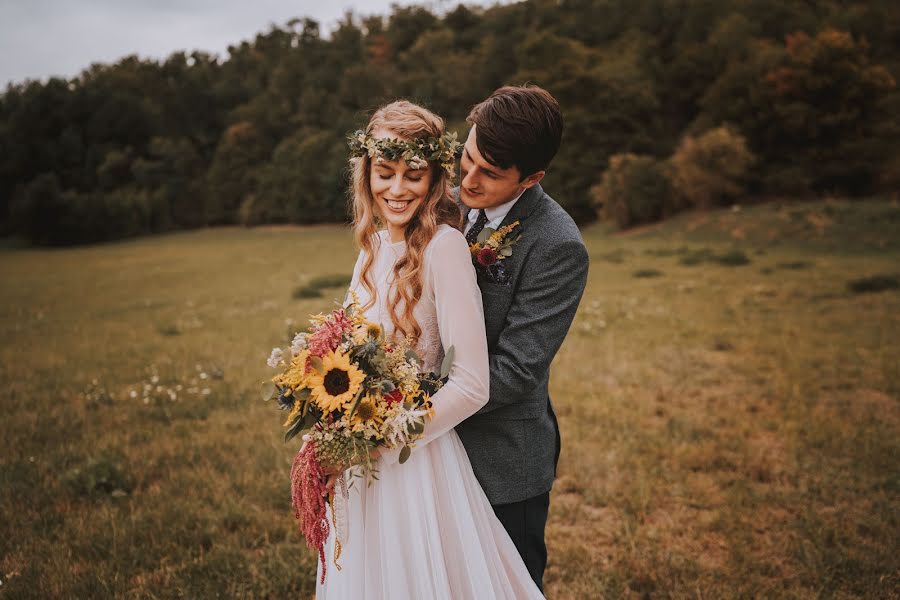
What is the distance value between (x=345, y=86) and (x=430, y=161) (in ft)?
212

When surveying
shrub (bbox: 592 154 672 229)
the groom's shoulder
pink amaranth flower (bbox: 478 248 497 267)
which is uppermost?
the groom's shoulder

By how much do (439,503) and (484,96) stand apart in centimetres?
5417

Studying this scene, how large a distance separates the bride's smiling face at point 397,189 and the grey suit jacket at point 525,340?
1.28 feet

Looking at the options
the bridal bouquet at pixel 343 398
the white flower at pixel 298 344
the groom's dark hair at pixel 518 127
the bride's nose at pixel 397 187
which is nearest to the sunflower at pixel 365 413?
the bridal bouquet at pixel 343 398

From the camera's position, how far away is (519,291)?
2387mm

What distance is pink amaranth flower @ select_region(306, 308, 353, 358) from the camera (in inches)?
81.9

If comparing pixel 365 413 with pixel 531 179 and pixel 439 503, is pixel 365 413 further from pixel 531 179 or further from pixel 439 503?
pixel 531 179

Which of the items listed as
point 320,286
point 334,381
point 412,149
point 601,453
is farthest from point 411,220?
point 320,286

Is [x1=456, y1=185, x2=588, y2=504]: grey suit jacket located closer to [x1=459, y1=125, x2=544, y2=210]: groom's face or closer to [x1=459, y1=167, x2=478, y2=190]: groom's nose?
[x1=459, y1=125, x2=544, y2=210]: groom's face

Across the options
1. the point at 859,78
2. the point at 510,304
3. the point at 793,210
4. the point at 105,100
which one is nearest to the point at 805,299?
the point at 510,304

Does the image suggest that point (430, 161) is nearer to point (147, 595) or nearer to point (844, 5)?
point (147, 595)

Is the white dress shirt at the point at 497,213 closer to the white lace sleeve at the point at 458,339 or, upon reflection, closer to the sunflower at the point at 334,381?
the white lace sleeve at the point at 458,339

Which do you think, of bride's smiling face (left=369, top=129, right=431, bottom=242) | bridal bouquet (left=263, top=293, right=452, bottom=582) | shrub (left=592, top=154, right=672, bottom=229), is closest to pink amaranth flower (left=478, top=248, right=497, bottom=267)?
bride's smiling face (left=369, top=129, right=431, bottom=242)

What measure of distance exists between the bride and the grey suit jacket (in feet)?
0.38
